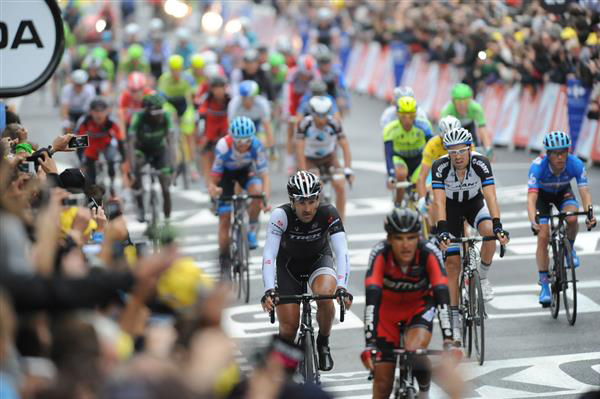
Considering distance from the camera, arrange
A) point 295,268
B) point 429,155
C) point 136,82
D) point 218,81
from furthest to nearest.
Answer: point 136,82, point 218,81, point 429,155, point 295,268

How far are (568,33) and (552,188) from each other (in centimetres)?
1086

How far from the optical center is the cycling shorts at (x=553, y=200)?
14.5m

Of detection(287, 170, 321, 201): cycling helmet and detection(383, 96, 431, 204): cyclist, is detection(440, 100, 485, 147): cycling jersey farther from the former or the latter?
detection(287, 170, 321, 201): cycling helmet

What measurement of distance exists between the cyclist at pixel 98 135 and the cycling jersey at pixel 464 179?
322 inches

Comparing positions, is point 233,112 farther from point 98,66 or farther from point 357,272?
point 98,66

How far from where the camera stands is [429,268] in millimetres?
9625

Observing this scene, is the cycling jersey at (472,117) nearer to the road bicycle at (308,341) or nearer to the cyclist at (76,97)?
the road bicycle at (308,341)

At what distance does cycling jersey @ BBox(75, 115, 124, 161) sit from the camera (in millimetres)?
20891

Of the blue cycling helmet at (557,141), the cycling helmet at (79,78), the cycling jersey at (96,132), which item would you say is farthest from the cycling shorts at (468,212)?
Answer: the cycling helmet at (79,78)

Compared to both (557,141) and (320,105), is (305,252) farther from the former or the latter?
(320,105)

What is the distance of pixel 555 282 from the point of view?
14367mm

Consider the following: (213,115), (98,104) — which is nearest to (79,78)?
(213,115)

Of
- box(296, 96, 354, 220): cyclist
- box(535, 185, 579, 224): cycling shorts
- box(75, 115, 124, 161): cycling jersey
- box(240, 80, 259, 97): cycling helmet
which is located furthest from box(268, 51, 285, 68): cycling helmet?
box(535, 185, 579, 224): cycling shorts

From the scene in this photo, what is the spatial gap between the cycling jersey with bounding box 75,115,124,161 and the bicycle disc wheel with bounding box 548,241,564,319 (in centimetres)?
857
